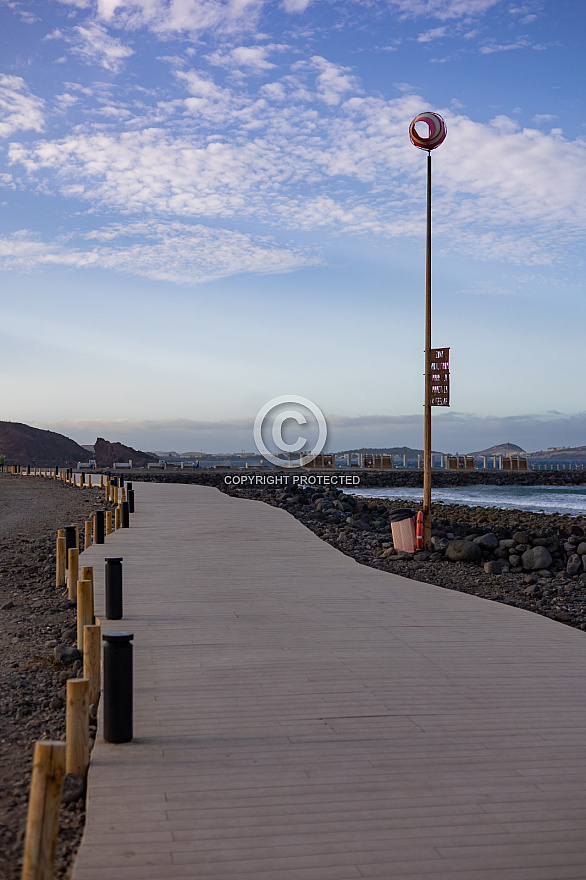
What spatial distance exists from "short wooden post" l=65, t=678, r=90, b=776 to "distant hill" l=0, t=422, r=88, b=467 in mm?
165440

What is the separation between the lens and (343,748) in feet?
15.2

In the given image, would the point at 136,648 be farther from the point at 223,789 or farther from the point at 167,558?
the point at 167,558

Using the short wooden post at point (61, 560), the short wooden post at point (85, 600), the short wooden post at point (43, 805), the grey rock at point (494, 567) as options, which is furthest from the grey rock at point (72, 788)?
the grey rock at point (494, 567)

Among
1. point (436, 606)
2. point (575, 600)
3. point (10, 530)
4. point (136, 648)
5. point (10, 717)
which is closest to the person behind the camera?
point (10, 717)

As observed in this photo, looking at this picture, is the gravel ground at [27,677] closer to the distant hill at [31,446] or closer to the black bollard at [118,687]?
the black bollard at [118,687]

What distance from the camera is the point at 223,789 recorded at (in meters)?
4.07

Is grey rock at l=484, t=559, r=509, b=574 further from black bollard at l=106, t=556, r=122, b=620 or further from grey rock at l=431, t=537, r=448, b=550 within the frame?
black bollard at l=106, t=556, r=122, b=620

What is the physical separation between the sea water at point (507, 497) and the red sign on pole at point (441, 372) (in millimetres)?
25582

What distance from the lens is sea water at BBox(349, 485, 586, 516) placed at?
42.7 metres

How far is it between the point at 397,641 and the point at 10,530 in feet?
56.4

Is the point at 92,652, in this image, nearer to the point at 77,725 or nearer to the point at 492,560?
the point at 77,725

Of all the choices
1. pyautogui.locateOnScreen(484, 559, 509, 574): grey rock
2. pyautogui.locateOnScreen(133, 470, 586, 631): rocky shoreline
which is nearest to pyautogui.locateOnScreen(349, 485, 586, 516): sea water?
pyautogui.locateOnScreen(133, 470, 586, 631): rocky shoreline

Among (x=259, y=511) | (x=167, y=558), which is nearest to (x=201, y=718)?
(x=167, y=558)

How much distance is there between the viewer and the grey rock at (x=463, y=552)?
15.2 metres
